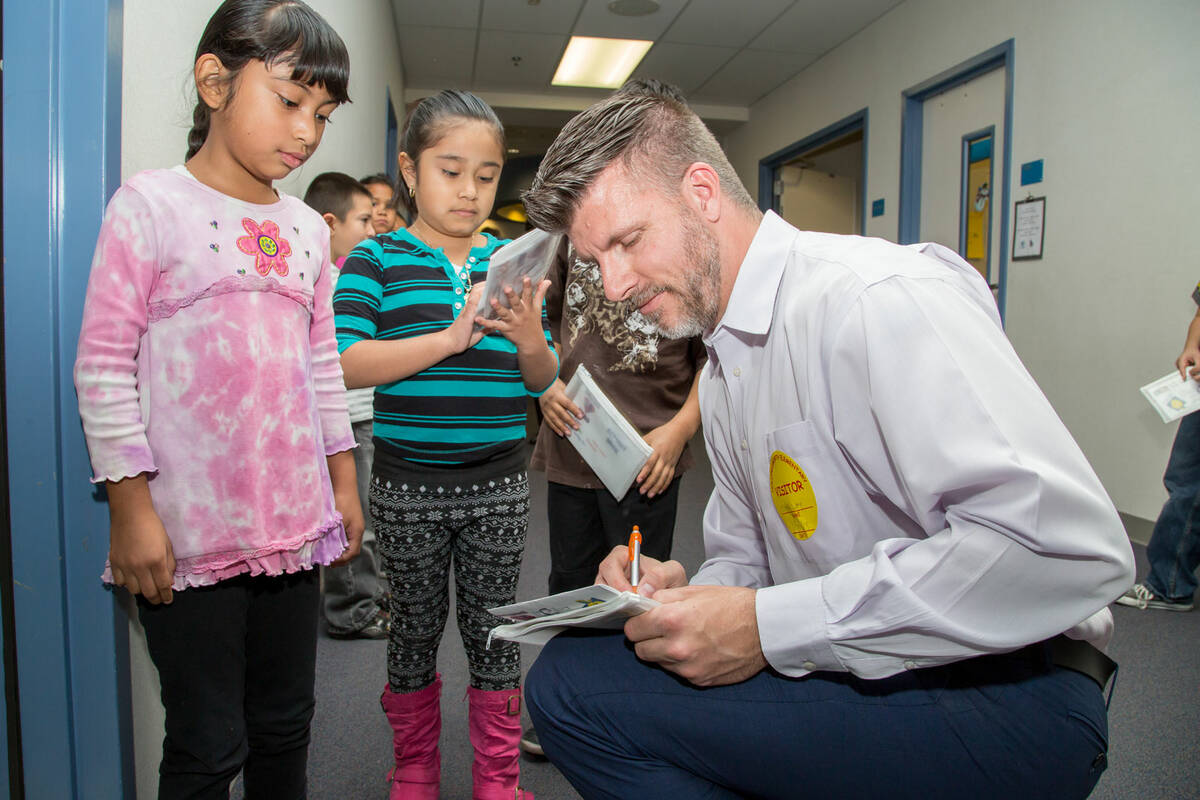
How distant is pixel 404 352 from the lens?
1.28 m

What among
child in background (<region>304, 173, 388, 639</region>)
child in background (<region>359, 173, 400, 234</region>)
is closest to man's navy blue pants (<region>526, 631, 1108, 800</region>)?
child in background (<region>304, 173, 388, 639</region>)

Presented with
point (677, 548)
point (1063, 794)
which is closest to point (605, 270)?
point (1063, 794)

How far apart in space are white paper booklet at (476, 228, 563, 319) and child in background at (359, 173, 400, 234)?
1788 millimetres

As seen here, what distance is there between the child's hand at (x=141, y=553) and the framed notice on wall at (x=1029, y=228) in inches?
162

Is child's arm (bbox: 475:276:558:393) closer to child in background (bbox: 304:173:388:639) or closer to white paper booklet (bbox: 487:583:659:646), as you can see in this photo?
white paper booklet (bbox: 487:583:659:646)

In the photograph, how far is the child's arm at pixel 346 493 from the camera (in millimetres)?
1187

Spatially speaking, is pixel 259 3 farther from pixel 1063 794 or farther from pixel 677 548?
pixel 677 548

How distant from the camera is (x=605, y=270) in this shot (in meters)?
1.05

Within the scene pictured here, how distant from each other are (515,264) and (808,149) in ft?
19.6

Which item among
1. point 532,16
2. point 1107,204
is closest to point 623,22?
point 532,16

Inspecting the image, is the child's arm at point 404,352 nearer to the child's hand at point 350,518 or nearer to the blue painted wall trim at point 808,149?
the child's hand at point 350,518

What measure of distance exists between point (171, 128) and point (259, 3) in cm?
42

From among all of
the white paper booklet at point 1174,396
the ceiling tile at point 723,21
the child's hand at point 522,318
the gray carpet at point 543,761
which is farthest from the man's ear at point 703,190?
the ceiling tile at point 723,21

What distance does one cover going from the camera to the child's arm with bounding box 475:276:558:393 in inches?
51.1
